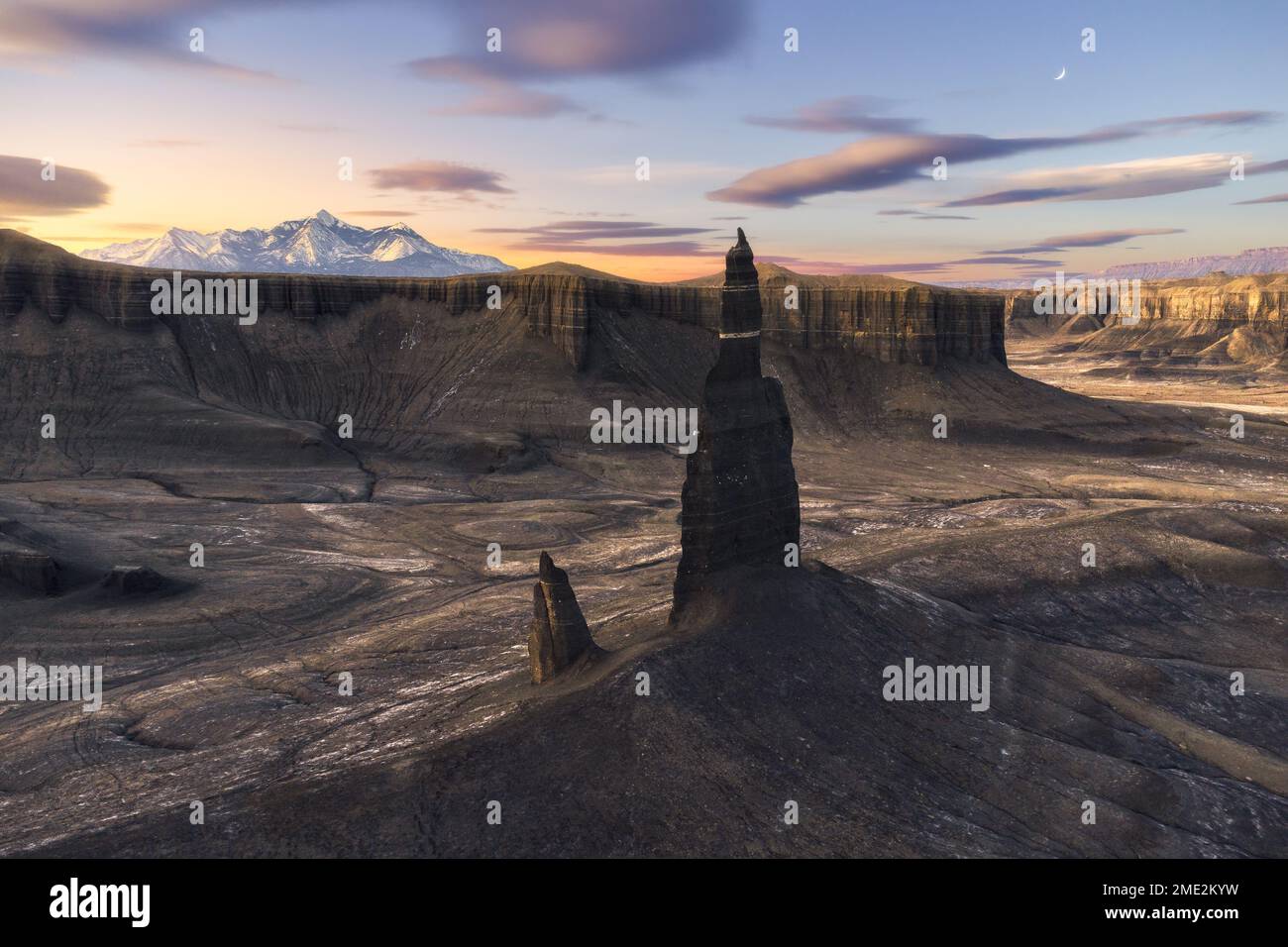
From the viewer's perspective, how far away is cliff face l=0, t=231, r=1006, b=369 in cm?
10144

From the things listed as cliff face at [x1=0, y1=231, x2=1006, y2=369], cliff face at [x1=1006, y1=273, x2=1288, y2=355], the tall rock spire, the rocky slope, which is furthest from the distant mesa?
cliff face at [x1=1006, y1=273, x2=1288, y2=355]

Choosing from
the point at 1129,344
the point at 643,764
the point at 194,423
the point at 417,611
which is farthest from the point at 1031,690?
the point at 1129,344

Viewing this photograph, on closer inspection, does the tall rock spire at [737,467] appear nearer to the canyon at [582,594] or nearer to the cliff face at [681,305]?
the canyon at [582,594]

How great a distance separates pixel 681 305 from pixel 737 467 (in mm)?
83810

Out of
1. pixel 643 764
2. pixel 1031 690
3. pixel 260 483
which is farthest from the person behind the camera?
pixel 260 483

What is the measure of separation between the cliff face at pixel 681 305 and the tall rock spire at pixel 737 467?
71.1m

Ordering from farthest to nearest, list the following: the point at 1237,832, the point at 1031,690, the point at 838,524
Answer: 1. the point at 838,524
2. the point at 1031,690
3. the point at 1237,832

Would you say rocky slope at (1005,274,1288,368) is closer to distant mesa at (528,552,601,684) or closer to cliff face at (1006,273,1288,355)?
cliff face at (1006,273,1288,355)

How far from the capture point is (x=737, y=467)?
2881cm

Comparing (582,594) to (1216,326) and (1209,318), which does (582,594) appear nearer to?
(1216,326)

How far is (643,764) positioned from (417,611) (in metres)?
25.9

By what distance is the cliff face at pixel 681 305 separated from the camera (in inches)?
3994

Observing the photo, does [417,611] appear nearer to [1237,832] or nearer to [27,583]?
[27,583]

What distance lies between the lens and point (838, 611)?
94.3 ft
